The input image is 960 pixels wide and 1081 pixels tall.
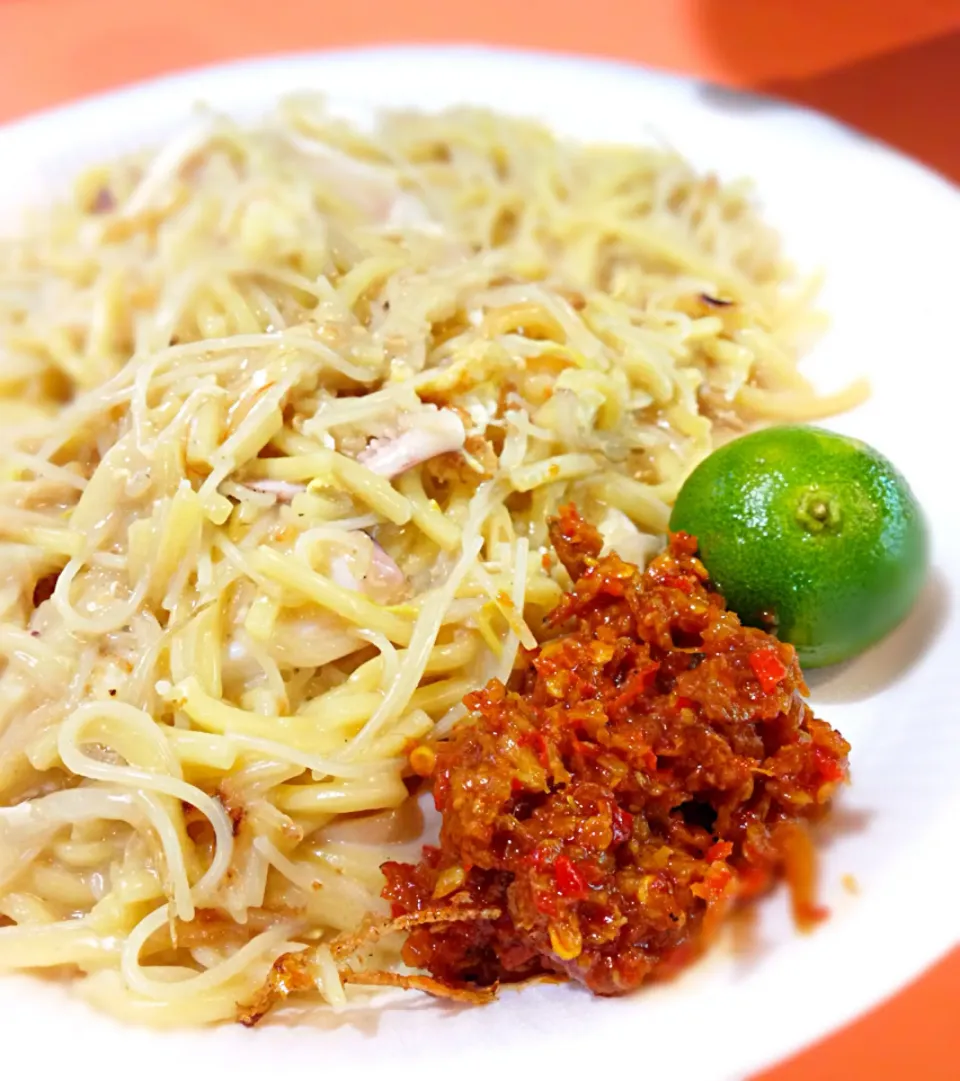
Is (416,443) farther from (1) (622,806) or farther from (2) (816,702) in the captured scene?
(2) (816,702)

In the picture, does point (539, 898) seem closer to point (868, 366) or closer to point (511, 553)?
point (511, 553)

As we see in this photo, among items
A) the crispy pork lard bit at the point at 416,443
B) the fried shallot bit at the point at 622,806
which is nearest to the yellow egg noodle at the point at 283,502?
the crispy pork lard bit at the point at 416,443

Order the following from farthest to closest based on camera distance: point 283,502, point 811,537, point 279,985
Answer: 1. point 283,502
2. point 811,537
3. point 279,985

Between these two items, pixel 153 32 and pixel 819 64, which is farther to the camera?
pixel 153 32

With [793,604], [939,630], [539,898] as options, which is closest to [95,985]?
[539,898]

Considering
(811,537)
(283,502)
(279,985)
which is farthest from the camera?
(283,502)

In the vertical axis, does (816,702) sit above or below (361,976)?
above

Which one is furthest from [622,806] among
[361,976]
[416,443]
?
[416,443]
